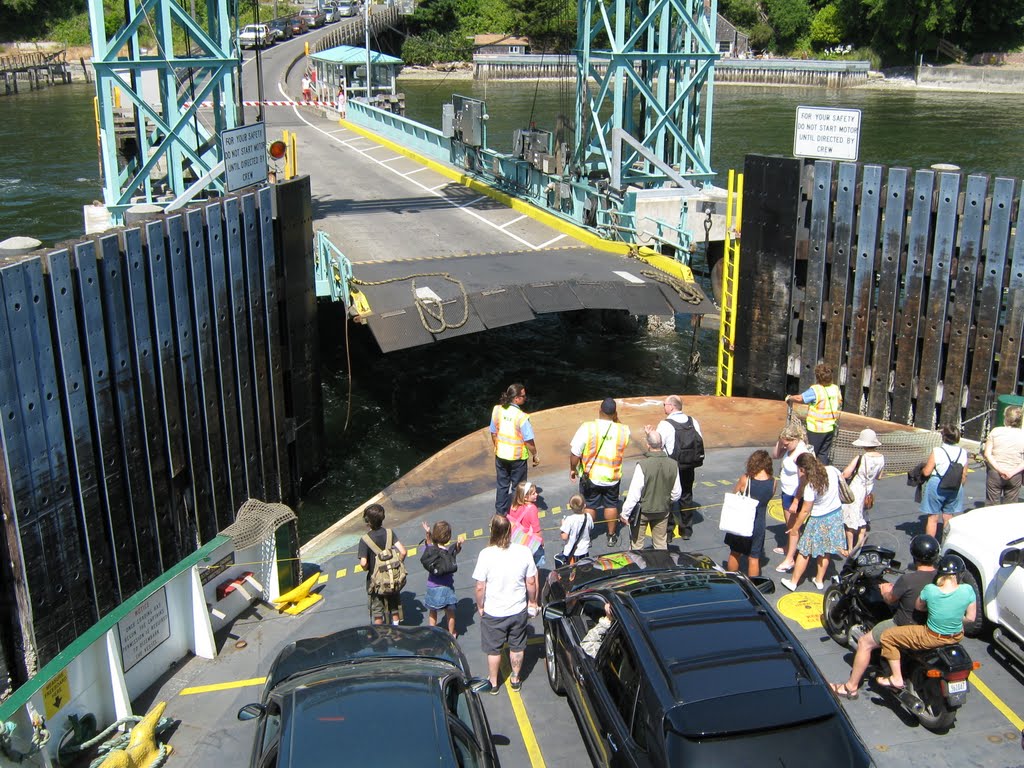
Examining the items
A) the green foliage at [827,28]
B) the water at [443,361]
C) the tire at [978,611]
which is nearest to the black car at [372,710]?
the tire at [978,611]

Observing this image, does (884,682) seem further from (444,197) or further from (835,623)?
(444,197)

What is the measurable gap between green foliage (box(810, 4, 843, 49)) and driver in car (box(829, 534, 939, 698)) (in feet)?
277

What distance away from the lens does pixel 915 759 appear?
725 cm

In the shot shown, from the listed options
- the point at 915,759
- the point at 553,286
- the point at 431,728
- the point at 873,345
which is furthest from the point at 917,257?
the point at 431,728

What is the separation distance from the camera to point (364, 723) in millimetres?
6020

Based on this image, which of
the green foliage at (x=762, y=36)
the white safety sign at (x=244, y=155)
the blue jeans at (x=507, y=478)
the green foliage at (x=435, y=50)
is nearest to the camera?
the blue jeans at (x=507, y=478)

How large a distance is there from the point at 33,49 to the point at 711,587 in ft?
294

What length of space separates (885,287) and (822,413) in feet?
14.2

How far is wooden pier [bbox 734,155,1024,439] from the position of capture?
1364 centimetres

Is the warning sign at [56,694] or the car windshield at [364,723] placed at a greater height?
the car windshield at [364,723]

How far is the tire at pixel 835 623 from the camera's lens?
859cm

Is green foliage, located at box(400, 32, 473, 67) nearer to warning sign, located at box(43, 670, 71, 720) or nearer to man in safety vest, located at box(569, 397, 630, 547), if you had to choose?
man in safety vest, located at box(569, 397, 630, 547)

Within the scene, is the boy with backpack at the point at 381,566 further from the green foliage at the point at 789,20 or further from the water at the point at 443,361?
the green foliage at the point at 789,20

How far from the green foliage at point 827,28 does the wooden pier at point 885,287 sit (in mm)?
75509
